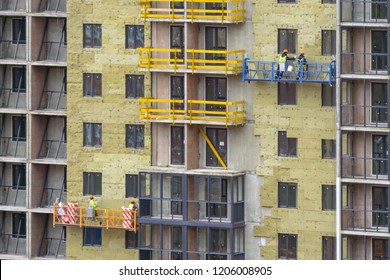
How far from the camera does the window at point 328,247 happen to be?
467 ft

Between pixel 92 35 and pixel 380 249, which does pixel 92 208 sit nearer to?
pixel 92 35

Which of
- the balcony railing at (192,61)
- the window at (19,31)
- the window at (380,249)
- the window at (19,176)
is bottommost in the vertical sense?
the window at (380,249)

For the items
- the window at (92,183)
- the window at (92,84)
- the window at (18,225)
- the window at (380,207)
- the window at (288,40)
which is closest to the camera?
the window at (380,207)

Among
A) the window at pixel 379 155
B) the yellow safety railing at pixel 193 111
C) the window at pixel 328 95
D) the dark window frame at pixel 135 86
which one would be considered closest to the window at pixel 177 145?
the yellow safety railing at pixel 193 111

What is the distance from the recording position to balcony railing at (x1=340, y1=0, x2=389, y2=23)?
139625 mm

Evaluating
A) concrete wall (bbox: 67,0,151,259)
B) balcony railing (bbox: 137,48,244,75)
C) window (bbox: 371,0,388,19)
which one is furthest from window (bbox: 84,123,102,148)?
window (bbox: 371,0,388,19)

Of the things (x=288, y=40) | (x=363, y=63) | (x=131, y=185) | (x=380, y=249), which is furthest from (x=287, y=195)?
(x=131, y=185)

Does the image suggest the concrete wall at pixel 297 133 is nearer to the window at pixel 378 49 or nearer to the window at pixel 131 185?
the window at pixel 378 49

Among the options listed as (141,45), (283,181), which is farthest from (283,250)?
(141,45)

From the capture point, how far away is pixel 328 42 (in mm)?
141750

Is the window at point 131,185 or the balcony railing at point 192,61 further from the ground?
the balcony railing at point 192,61

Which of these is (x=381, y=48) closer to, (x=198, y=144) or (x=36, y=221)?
(x=198, y=144)

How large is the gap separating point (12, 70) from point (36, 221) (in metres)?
8.09

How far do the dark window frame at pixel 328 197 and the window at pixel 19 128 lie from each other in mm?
17092
